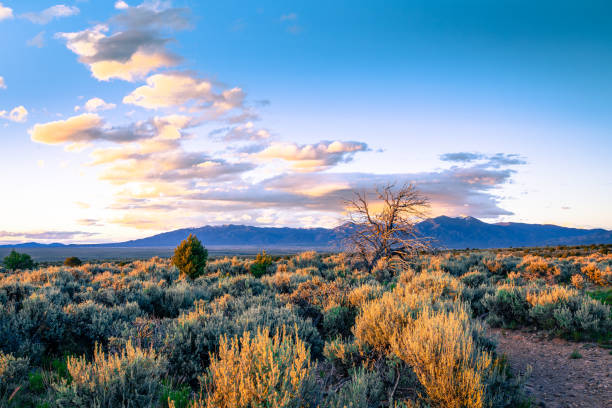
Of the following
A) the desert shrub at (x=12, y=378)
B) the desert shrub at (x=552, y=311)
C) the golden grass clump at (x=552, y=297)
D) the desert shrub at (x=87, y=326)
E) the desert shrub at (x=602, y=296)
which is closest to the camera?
the desert shrub at (x=12, y=378)

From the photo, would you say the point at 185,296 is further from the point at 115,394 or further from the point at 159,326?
the point at 115,394

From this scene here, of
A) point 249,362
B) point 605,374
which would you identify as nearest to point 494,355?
point 605,374

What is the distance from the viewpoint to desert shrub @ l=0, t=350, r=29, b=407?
508cm

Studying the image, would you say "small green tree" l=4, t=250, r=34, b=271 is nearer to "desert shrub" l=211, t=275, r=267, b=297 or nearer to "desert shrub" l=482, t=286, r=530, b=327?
"desert shrub" l=211, t=275, r=267, b=297

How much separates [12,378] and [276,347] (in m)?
4.66

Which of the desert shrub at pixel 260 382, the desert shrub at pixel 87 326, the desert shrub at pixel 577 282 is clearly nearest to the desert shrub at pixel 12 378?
the desert shrub at pixel 87 326

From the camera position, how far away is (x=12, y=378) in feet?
17.6

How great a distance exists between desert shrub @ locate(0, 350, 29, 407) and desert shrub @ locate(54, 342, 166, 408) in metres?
1.48

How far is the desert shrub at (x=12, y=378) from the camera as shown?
508 cm

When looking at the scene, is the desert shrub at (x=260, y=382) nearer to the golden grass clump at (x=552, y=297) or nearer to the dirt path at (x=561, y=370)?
the dirt path at (x=561, y=370)

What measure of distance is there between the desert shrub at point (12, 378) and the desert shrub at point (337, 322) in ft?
19.9

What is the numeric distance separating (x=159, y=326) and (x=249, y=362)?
15.1ft

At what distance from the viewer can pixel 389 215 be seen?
19.2m

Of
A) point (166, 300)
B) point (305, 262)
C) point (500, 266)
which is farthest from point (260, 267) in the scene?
point (500, 266)
